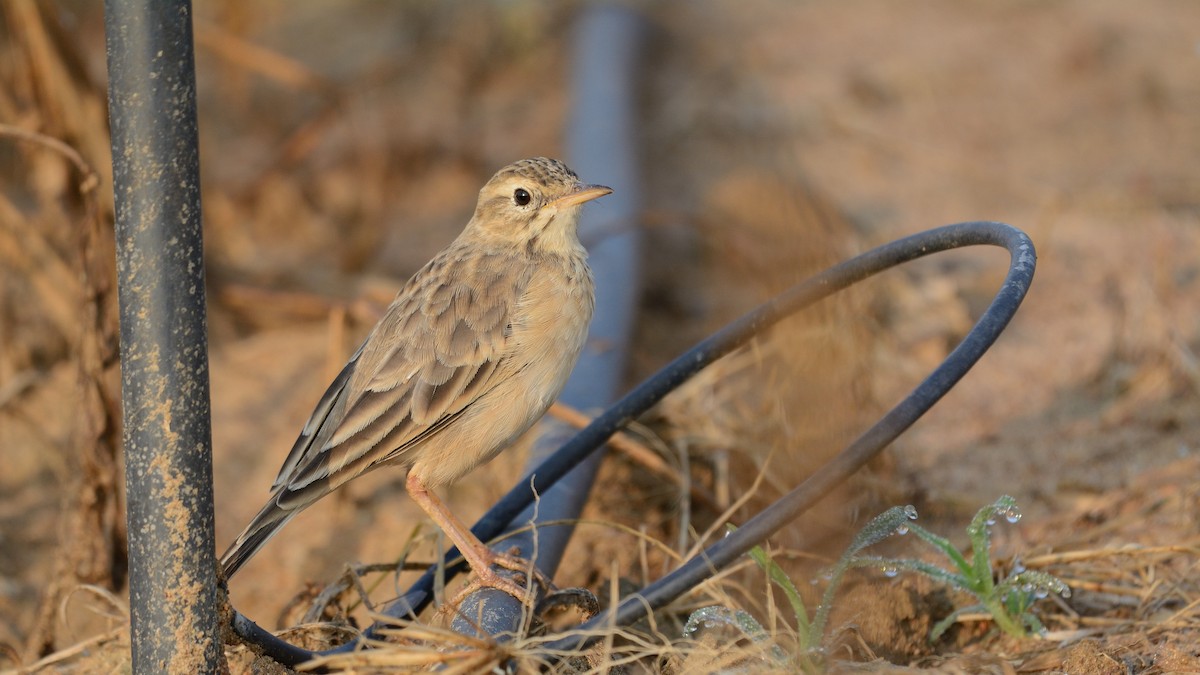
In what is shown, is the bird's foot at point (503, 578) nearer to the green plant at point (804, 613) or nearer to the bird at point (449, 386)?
the bird at point (449, 386)

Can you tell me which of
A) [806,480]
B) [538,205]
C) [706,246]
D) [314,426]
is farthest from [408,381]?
[706,246]

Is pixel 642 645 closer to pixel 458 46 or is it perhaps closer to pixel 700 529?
pixel 700 529

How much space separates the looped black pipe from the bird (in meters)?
0.18

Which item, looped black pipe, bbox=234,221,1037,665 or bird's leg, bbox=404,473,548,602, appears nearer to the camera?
looped black pipe, bbox=234,221,1037,665

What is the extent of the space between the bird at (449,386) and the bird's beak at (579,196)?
1 cm

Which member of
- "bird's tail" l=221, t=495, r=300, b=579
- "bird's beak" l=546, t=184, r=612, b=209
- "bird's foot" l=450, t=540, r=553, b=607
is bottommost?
"bird's foot" l=450, t=540, r=553, b=607

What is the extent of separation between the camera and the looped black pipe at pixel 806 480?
292cm

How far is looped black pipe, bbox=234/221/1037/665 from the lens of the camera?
292 cm

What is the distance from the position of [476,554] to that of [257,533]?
619 millimetres

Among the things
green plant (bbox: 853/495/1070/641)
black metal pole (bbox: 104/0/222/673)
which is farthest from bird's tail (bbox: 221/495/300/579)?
green plant (bbox: 853/495/1070/641)

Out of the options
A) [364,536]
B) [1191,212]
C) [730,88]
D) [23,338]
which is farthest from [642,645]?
[730,88]

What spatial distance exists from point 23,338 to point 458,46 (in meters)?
4.77

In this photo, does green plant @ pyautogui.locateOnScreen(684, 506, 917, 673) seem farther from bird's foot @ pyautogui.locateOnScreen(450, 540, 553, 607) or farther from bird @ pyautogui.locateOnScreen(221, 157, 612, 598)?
bird @ pyautogui.locateOnScreen(221, 157, 612, 598)

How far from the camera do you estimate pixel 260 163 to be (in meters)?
8.30
